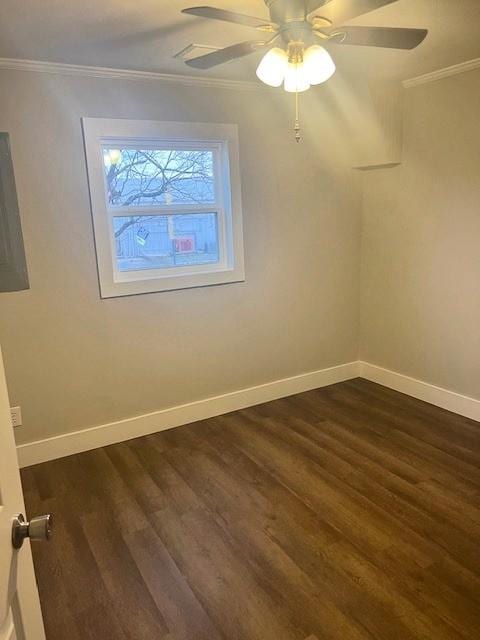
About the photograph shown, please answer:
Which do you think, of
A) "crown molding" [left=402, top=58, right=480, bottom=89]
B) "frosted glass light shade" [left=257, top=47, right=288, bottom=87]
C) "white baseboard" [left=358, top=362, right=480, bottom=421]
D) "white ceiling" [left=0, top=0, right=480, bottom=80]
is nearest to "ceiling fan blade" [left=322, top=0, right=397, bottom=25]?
"frosted glass light shade" [left=257, top=47, right=288, bottom=87]

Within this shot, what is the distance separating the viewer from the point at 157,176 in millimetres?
3201

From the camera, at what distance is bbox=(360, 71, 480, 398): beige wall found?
3.17 metres

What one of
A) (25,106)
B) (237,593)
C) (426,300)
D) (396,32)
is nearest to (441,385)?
(426,300)

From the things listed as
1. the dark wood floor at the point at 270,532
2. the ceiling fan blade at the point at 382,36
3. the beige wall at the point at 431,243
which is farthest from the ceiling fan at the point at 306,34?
the dark wood floor at the point at 270,532

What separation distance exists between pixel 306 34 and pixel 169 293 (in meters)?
1.89

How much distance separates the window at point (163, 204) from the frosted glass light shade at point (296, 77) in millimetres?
1378

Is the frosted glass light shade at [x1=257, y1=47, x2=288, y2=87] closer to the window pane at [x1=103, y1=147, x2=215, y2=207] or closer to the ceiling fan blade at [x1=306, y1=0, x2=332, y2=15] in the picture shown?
the ceiling fan blade at [x1=306, y1=0, x2=332, y2=15]

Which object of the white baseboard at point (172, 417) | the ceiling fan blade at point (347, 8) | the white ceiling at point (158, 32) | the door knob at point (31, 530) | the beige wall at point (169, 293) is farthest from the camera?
the white baseboard at point (172, 417)

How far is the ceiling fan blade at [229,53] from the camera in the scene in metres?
1.83

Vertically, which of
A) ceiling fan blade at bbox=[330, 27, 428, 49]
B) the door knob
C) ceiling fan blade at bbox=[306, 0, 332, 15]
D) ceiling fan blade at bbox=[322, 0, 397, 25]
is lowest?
the door knob

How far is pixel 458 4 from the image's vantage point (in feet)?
6.68

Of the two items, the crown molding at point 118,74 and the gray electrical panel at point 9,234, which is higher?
the crown molding at point 118,74

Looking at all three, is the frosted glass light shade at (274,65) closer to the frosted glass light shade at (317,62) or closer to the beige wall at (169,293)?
the frosted glass light shade at (317,62)

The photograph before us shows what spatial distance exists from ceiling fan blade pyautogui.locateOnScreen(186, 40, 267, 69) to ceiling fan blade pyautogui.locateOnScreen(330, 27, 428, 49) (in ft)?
0.97
